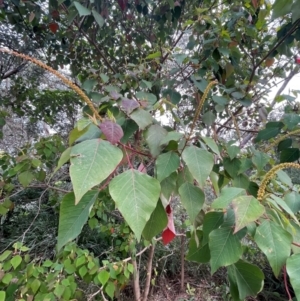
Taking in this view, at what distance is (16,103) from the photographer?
2695mm

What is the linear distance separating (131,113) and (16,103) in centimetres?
255

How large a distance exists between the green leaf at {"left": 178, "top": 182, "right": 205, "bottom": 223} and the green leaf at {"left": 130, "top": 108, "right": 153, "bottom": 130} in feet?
0.51

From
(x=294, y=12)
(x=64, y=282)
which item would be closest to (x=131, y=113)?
(x=294, y=12)

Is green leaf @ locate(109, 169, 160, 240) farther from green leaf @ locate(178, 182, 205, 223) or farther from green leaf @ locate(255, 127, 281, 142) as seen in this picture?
green leaf @ locate(255, 127, 281, 142)

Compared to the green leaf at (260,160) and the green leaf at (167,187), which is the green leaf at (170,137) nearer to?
the green leaf at (167,187)

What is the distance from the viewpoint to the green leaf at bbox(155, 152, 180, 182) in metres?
0.49

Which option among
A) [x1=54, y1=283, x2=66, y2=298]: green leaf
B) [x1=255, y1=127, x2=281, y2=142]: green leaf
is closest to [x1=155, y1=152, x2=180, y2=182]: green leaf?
[x1=255, y1=127, x2=281, y2=142]: green leaf

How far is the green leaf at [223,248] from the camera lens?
439mm

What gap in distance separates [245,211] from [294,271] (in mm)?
108

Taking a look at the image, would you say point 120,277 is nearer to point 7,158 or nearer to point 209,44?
point 7,158

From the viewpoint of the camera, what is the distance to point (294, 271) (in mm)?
380

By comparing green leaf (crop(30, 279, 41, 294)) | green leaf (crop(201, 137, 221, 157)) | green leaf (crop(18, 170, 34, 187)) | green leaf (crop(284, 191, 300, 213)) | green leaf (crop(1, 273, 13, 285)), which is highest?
green leaf (crop(201, 137, 221, 157))

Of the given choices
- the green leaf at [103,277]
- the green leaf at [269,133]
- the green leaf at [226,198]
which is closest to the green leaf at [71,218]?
the green leaf at [226,198]

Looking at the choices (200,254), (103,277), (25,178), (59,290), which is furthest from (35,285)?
(200,254)
